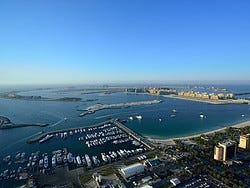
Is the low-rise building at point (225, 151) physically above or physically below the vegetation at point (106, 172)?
above

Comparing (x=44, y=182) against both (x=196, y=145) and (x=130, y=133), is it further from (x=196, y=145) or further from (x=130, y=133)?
(x=196, y=145)

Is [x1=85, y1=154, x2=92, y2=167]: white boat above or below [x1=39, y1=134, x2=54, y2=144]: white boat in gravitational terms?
above

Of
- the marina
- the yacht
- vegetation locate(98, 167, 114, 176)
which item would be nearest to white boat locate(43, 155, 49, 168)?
the marina

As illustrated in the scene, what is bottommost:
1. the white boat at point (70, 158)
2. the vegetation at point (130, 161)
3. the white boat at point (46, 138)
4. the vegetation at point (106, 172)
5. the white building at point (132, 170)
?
the white boat at point (46, 138)

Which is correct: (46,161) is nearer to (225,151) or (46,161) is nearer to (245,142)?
(225,151)

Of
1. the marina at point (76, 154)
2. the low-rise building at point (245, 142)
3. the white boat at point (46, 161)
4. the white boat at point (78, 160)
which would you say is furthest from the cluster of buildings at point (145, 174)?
the low-rise building at point (245, 142)

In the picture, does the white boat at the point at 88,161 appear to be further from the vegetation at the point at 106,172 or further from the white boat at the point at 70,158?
the vegetation at the point at 106,172

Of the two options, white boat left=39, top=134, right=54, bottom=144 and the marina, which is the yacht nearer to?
the marina

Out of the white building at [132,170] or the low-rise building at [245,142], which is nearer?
the white building at [132,170]

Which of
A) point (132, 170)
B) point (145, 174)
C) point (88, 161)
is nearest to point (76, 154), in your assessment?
point (88, 161)
